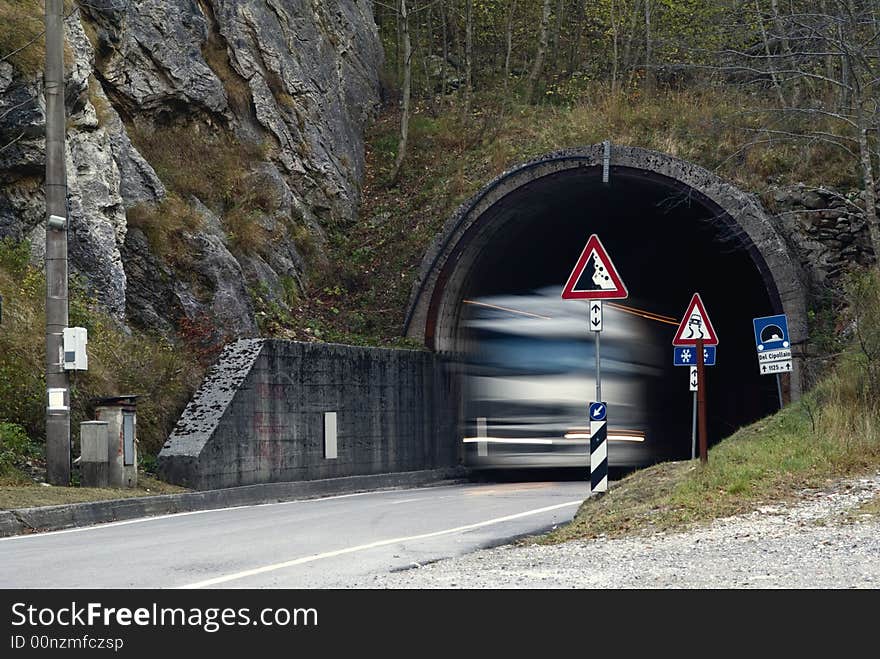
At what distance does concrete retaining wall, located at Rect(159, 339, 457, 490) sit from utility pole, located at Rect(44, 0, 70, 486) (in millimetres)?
2556

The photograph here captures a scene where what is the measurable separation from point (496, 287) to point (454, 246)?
2332mm

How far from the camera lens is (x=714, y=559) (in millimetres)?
9359

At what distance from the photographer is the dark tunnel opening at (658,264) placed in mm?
29219

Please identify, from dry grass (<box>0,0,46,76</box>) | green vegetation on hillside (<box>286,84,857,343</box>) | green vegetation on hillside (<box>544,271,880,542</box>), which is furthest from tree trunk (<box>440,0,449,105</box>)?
green vegetation on hillside (<box>544,271,880,542</box>)

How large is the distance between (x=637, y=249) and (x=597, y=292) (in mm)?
21441

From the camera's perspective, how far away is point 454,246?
29.0 metres

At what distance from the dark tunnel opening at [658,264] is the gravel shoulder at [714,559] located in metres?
15.1

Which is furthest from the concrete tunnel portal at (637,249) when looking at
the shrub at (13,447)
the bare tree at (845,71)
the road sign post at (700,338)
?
the shrub at (13,447)

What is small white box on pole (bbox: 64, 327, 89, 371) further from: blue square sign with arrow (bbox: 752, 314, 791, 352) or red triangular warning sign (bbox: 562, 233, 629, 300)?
blue square sign with arrow (bbox: 752, 314, 791, 352)

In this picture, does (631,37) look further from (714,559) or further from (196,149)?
(714,559)

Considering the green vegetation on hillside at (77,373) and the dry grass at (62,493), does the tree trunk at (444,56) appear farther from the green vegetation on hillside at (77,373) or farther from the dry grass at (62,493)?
the dry grass at (62,493)

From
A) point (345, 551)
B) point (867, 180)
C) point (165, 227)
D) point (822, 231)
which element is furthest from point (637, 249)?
point (345, 551)

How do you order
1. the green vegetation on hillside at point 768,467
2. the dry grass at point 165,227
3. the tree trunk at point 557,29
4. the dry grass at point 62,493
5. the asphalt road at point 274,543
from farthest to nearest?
1. the tree trunk at point 557,29
2. the dry grass at point 165,227
3. the dry grass at point 62,493
4. the green vegetation on hillside at point 768,467
5. the asphalt road at point 274,543
